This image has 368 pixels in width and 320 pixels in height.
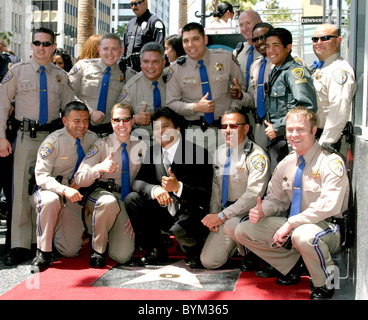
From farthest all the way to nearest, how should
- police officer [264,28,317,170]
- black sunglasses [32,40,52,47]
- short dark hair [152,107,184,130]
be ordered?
black sunglasses [32,40,52,47] < short dark hair [152,107,184,130] < police officer [264,28,317,170]

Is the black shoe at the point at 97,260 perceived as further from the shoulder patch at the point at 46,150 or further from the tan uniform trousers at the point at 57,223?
the shoulder patch at the point at 46,150

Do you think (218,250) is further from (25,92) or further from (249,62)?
(25,92)

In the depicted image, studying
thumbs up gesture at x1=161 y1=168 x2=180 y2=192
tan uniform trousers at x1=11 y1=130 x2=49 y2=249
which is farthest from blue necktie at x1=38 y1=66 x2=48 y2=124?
thumbs up gesture at x1=161 y1=168 x2=180 y2=192

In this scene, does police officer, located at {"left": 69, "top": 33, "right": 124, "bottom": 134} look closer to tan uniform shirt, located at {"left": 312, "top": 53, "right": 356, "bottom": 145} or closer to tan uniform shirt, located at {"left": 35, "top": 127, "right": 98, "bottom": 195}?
tan uniform shirt, located at {"left": 35, "top": 127, "right": 98, "bottom": 195}

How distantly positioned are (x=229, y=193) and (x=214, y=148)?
682mm

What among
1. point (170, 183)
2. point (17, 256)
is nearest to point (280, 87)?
point (170, 183)

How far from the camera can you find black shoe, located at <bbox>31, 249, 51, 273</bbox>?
15.9ft

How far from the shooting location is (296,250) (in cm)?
441

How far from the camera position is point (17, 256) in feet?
17.0

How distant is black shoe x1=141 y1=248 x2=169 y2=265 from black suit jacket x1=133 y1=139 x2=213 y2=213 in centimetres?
47

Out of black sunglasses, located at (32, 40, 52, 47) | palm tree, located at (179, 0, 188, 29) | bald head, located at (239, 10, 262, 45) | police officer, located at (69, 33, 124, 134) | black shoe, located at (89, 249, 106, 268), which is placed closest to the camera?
black shoe, located at (89, 249, 106, 268)

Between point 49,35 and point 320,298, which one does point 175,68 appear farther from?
point 320,298

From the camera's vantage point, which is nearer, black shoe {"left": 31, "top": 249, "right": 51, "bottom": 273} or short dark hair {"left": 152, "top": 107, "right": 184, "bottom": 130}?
black shoe {"left": 31, "top": 249, "right": 51, "bottom": 273}

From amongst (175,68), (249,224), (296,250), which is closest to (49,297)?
(249,224)
